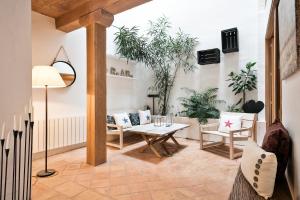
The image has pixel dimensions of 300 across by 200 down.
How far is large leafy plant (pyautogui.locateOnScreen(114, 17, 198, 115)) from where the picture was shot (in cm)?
514

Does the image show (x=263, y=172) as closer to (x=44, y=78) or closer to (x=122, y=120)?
(x=44, y=78)

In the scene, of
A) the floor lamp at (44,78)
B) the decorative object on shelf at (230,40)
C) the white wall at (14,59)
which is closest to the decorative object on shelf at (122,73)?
the floor lamp at (44,78)

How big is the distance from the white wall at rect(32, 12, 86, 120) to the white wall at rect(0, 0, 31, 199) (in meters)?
2.12

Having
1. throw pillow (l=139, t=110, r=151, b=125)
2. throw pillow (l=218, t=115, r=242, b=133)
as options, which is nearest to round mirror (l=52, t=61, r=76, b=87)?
throw pillow (l=139, t=110, r=151, b=125)

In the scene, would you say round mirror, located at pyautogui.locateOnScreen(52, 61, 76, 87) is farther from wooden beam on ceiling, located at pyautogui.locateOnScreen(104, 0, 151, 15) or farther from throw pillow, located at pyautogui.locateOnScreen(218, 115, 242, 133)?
throw pillow, located at pyautogui.locateOnScreen(218, 115, 242, 133)

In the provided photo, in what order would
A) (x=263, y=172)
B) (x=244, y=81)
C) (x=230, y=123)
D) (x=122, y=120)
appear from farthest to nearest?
(x=244, y=81)
(x=122, y=120)
(x=230, y=123)
(x=263, y=172)

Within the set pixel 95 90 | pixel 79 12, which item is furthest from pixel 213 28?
pixel 95 90

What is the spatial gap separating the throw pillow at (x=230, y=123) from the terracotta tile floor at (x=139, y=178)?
26.7 inches

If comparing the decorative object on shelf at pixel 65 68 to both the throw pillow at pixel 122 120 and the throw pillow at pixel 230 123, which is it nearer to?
the throw pillow at pixel 122 120

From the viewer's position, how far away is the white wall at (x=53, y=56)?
3.55m

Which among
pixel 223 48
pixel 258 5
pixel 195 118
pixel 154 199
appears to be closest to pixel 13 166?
pixel 154 199

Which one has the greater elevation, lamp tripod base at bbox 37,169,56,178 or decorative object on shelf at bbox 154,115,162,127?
decorative object on shelf at bbox 154,115,162,127

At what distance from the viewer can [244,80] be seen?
4.64 meters

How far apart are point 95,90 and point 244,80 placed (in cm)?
344
